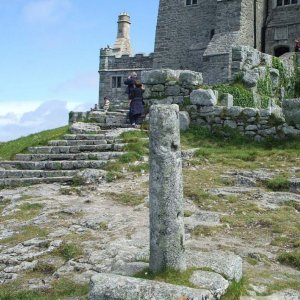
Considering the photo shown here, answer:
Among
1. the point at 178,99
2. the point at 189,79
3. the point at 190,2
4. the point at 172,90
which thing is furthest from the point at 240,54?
the point at 190,2

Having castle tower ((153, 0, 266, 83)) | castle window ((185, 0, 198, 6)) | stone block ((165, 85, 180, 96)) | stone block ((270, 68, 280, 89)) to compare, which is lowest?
stone block ((165, 85, 180, 96))

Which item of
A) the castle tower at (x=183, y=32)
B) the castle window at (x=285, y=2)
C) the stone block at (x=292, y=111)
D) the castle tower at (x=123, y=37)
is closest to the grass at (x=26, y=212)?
the stone block at (x=292, y=111)

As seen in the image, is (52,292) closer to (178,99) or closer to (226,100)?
(178,99)

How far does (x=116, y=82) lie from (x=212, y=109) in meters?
26.1

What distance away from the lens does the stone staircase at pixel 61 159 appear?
39.7ft

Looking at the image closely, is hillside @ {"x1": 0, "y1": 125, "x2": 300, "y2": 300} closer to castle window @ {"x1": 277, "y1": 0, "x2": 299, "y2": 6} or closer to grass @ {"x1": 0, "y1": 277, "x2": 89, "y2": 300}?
grass @ {"x1": 0, "y1": 277, "x2": 89, "y2": 300}

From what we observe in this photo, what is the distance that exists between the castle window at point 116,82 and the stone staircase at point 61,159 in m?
25.7

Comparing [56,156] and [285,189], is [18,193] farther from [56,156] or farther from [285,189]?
[285,189]

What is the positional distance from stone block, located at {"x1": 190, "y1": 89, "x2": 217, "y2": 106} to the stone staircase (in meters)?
2.90

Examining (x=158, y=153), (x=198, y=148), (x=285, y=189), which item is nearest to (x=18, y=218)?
(x=158, y=153)

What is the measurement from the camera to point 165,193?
530 cm

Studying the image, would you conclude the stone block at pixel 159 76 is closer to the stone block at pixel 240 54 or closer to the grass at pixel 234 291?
the stone block at pixel 240 54

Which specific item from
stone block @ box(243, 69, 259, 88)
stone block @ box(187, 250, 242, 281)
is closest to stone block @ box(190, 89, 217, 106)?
stone block @ box(243, 69, 259, 88)

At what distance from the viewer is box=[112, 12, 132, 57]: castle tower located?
46875 mm
